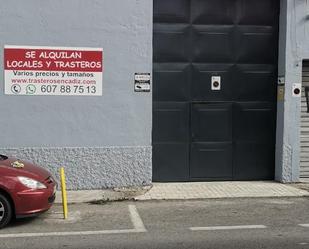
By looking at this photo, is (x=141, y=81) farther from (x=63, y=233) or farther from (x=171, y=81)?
(x=63, y=233)

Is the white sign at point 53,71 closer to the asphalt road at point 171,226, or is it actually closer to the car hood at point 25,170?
the car hood at point 25,170

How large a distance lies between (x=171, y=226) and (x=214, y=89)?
4.35 m

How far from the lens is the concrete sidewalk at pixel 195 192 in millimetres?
9648

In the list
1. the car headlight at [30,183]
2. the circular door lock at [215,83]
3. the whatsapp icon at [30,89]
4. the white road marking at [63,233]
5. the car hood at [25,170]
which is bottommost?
the white road marking at [63,233]

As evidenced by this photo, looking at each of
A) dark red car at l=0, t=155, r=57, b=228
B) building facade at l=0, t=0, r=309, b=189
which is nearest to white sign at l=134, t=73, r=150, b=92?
building facade at l=0, t=0, r=309, b=189

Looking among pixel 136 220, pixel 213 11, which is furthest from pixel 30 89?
pixel 213 11

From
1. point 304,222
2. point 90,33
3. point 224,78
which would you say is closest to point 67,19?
point 90,33

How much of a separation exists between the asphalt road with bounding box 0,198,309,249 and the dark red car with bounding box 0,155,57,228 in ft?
0.86

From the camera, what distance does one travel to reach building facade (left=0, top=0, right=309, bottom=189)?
10156 mm

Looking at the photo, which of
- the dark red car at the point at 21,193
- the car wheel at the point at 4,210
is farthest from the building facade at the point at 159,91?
the car wheel at the point at 4,210

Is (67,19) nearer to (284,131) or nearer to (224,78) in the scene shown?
(224,78)

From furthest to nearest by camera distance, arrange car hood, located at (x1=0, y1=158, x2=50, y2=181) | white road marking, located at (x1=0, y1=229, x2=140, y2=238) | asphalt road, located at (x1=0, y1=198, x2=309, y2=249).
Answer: car hood, located at (x1=0, y1=158, x2=50, y2=181) < white road marking, located at (x1=0, y1=229, x2=140, y2=238) < asphalt road, located at (x1=0, y1=198, x2=309, y2=249)

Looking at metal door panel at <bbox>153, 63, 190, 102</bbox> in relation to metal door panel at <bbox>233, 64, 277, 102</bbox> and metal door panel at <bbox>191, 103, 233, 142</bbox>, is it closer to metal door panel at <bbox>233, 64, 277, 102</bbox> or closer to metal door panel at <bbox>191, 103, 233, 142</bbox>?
metal door panel at <bbox>191, 103, 233, 142</bbox>

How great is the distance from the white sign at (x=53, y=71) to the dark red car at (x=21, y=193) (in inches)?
108
